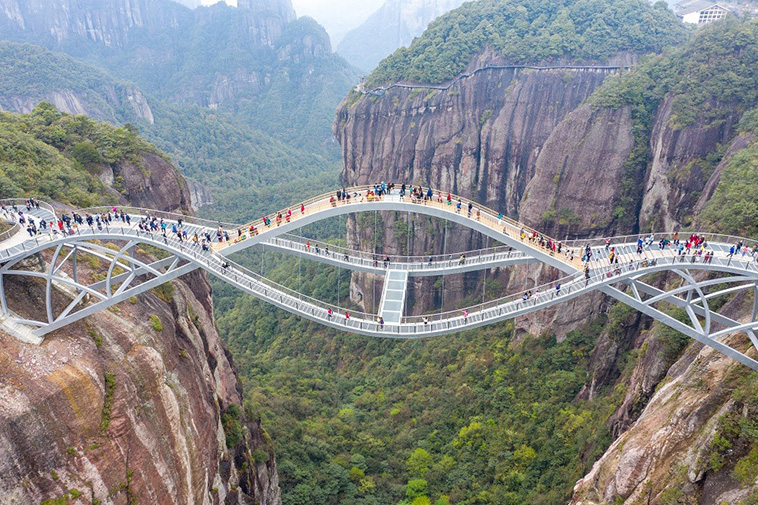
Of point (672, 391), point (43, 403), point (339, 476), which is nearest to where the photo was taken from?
point (43, 403)

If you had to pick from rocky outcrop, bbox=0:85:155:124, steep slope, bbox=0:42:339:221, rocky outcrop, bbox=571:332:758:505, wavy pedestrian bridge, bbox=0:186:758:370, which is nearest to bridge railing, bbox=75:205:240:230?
wavy pedestrian bridge, bbox=0:186:758:370

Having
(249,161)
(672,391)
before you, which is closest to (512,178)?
(672,391)

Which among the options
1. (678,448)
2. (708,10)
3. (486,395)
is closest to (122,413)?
(678,448)

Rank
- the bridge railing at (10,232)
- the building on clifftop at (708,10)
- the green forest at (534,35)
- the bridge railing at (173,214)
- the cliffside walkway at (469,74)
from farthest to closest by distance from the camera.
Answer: the building on clifftop at (708,10) < the green forest at (534,35) < the cliffside walkway at (469,74) < the bridge railing at (173,214) < the bridge railing at (10,232)

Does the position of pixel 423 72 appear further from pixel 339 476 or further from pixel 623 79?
pixel 339 476

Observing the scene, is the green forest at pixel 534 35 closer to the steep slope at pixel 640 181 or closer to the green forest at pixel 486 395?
the steep slope at pixel 640 181

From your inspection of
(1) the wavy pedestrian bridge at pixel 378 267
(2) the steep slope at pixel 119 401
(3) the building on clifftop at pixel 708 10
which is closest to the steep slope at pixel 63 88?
(2) the steep slope at pixel 119 401

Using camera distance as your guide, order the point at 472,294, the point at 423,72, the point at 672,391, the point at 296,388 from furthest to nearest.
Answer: the point at 423,72, the point at 472,294, the point at 296,388, the point at 672,391
